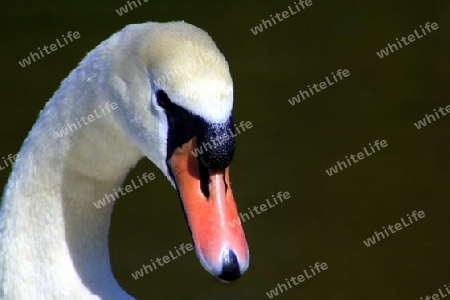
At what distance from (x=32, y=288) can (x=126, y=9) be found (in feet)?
17.1

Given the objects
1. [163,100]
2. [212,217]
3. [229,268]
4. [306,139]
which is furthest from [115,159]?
[306,139]

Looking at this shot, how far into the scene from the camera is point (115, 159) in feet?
11.6

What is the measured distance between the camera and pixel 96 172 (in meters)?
3.56

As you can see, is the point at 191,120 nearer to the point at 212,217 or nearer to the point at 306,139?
the point at 212,217

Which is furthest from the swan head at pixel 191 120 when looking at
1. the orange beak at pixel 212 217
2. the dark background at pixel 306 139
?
the dark background at pixel 306 139

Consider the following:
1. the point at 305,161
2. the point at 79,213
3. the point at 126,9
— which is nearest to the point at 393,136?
the point at 305,161

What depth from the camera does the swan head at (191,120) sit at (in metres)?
3.00

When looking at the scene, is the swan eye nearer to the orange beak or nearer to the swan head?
the swan head

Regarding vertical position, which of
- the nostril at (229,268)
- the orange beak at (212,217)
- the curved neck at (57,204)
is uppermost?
the curved neck at (57,204)

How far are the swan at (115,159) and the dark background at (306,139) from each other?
3.02 metres

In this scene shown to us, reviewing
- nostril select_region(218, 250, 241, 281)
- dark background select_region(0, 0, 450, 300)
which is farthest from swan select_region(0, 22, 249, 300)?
dark background select_region(0, 0, 450, 300)

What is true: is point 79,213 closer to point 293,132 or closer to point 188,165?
point 188,165

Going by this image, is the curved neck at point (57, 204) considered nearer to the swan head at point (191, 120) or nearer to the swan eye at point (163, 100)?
the swan head at point (191, 120)

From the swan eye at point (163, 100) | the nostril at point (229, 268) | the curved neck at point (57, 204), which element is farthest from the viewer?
the curved neck at point (57, 204)
